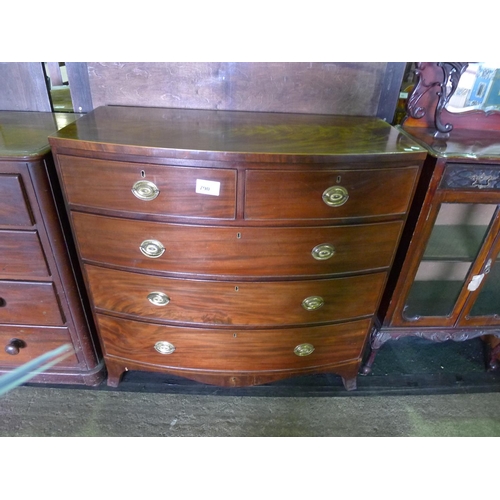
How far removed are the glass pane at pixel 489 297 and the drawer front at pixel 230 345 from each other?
0.48 metres

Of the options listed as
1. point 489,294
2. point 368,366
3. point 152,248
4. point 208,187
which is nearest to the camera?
point 208,187

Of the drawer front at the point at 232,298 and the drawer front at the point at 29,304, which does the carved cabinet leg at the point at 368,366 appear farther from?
the drawer front at the point at 29,304

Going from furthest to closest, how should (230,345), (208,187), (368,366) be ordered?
(368,366)
(230,345)
(208,187)

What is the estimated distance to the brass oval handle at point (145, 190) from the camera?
0.94m

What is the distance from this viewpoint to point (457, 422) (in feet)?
4.64

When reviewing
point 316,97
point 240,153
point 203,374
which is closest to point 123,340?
point 203,374

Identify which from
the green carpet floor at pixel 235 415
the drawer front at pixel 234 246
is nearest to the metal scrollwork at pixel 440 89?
the drawer front at pixel 234 246

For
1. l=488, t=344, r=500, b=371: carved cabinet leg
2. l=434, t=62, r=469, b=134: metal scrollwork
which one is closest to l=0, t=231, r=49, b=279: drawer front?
l=434, t=62, r=469, b=134: metal scrollwork

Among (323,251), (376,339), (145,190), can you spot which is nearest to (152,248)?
(145,190)

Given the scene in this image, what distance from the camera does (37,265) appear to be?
3.70ft

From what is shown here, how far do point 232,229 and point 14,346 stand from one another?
0.92 metres

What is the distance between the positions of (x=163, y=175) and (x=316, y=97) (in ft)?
2.18

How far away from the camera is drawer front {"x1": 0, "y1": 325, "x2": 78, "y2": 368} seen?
4.18ft

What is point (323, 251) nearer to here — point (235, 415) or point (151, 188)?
point (151, 188)
